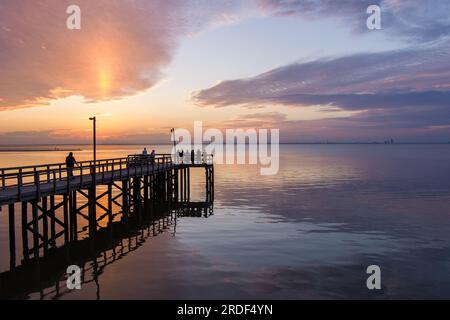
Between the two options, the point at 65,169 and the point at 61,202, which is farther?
the point at 61,202

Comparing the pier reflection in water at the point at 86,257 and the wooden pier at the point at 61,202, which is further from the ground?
the wooden pier at the point at 61,202

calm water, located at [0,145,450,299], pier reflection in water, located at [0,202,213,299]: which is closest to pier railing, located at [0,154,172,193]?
pier reflection in water, located at [0,202,213,299]

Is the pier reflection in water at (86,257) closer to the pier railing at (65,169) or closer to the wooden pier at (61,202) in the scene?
the wooden pier at (61,202)

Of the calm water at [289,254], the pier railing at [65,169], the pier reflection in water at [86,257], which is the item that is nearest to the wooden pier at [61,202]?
the pier railing at [65,169]

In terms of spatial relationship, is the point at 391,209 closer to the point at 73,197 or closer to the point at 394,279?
the point at 394,279

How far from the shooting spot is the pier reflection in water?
51.9ft

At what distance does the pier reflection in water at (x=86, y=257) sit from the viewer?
1583 cm

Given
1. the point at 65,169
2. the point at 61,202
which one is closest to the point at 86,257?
the point at 65,169

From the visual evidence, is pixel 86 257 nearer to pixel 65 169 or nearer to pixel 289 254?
pixel 65 169

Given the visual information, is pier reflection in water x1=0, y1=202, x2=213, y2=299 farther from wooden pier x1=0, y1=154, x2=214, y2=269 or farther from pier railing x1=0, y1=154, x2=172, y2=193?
pier railing x1=0, y1=154, x2=172, y2=193

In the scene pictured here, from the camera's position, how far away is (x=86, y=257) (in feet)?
65.6
